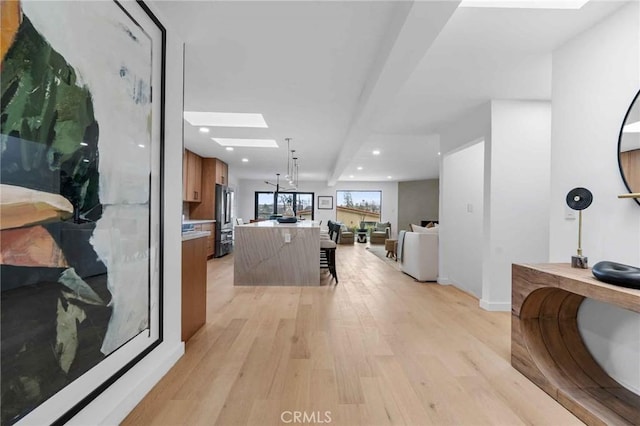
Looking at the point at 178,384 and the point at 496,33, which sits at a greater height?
the point at 496,33

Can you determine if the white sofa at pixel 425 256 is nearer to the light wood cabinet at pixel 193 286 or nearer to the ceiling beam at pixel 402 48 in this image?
the ceiling beam at pixel 402 48

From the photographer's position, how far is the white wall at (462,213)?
4047 mm

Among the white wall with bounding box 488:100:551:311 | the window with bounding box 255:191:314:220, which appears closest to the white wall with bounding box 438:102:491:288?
the white wall with bounding box 488:100:551:311

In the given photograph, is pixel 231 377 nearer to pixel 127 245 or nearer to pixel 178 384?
pixel 178 384

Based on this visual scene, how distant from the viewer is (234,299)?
140 inches

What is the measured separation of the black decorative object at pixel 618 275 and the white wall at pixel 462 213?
8.40ft

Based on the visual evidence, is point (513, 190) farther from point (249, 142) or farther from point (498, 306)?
point (249, 142)

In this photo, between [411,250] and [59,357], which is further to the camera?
[411,250]

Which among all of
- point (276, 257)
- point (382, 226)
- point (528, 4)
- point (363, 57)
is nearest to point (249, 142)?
point (276, 257)

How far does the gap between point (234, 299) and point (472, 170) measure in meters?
3.71

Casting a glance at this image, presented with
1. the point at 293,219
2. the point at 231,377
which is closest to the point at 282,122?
the point at 293,219

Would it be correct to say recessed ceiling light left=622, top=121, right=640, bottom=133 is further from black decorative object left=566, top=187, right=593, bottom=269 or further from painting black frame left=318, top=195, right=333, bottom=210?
painting black frame left=318, top=195, right=333, bottom=210

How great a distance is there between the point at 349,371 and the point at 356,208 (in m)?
9.97

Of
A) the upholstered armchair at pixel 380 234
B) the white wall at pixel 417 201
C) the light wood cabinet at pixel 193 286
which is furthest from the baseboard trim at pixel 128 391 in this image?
the white wall at pixel 417 201
